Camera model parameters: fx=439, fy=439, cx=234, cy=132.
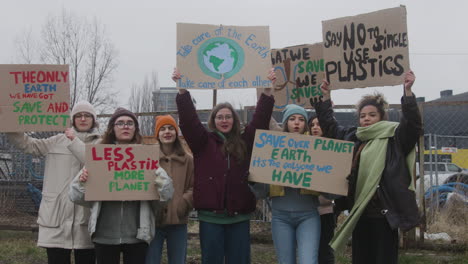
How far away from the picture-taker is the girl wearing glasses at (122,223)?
350cm

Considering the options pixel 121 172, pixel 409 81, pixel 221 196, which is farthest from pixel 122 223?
pixel 409 81

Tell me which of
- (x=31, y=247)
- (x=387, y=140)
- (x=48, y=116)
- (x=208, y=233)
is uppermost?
(x=48, y=116)

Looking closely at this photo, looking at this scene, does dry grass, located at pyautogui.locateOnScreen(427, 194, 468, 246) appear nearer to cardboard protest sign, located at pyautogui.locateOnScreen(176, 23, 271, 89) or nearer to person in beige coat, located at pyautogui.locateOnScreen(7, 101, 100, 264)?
cardboard protest sign, located at pyautogui.locateOnScreen(176, 23, 271, 89)

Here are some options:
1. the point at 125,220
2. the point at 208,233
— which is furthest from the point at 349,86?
the point at 125,220

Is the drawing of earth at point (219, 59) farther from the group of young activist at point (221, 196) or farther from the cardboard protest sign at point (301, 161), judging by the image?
the cardboard protest sign at point (301, 161)

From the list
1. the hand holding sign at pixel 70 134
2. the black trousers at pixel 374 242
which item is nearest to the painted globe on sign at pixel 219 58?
the hand holding sign at pixel 70 134

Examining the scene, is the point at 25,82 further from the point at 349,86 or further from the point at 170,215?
the point at 349,86

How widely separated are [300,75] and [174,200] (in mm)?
2588

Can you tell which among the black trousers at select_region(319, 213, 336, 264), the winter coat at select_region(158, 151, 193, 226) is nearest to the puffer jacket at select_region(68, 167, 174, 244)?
the winter coat at select_region(158, 151, 193, 226)

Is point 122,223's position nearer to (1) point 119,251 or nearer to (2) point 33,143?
(1) point 119,251

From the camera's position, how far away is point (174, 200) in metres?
3.93

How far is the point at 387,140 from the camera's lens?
355 centimetres

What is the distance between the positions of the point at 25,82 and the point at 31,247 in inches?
133

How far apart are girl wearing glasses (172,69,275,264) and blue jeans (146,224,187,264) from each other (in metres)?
0.27
